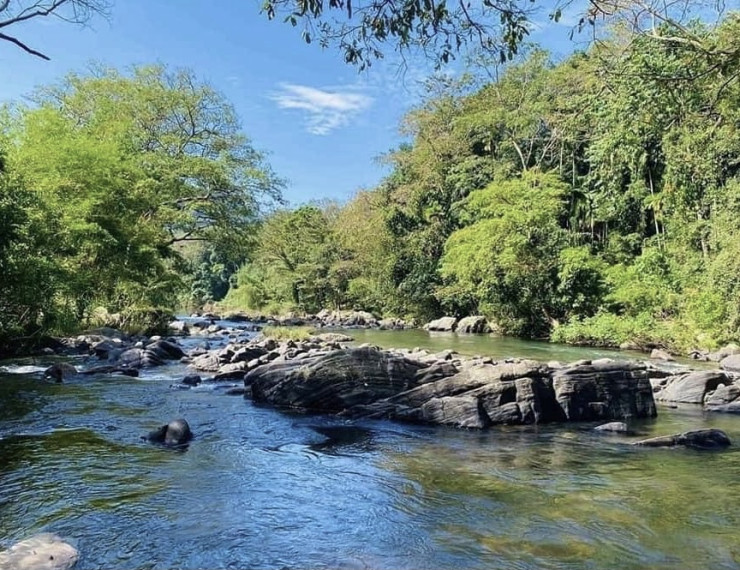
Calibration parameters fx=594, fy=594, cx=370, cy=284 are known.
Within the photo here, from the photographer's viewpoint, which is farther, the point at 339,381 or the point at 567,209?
the point at 567,209

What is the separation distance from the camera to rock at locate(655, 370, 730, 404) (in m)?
10.2

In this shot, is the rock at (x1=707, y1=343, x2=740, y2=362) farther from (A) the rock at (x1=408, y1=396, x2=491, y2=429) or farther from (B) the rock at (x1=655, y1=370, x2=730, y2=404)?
(A) the rock at (x1=408, y1=396, x2=491, y2=429)

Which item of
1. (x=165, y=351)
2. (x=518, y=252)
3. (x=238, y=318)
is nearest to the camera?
(x=165, y=351)

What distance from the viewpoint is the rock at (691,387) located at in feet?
33.6

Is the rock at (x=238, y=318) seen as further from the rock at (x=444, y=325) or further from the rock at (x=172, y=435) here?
the rock at (x=172, y=435)

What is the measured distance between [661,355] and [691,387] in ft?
22.5

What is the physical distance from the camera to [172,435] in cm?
715

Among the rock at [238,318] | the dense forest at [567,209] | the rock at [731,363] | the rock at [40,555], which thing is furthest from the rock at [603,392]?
the rock at [238,318]

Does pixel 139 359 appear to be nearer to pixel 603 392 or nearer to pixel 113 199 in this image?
pixel 113 199

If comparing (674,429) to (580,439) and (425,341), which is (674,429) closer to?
(580,439)

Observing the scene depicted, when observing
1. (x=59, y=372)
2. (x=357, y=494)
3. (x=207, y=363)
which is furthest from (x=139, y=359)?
(x=357, y=494)

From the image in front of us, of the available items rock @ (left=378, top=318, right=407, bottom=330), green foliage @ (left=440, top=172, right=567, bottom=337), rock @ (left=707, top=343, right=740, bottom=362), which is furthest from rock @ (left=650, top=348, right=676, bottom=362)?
rock @ (left=378, top=318, right=407, bottom=330)

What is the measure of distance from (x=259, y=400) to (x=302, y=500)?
4.68m

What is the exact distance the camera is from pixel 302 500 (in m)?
5.30
